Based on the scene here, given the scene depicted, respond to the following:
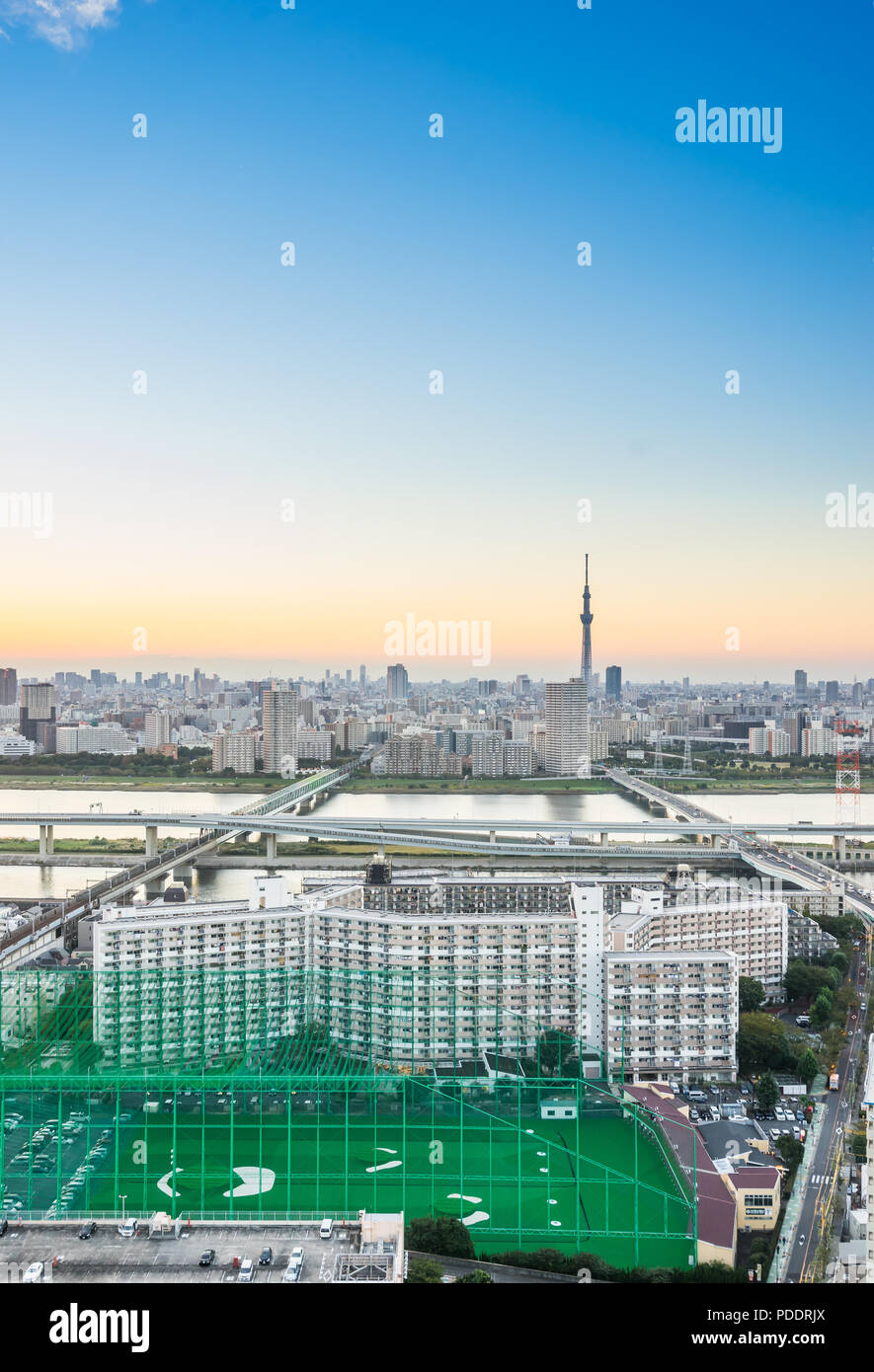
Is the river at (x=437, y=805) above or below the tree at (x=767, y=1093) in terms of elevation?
above

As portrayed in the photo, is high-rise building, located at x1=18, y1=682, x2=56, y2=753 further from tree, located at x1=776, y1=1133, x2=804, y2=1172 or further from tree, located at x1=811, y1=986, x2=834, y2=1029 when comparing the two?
tree, located at x1=776, y1=1133, x2=804, y2=1172

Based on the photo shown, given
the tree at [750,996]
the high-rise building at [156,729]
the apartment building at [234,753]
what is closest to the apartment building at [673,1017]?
the tree at [750,996]

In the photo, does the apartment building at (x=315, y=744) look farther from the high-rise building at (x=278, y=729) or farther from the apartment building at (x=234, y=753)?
the apartment building at (x=234, y=753)

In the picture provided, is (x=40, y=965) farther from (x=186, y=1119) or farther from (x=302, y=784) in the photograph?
(x=302, y=784)

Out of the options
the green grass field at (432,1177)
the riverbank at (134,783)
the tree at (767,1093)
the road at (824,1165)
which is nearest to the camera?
the road at (824,1165)

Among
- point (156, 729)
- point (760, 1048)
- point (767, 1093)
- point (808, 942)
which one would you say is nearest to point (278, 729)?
point (156, 729)

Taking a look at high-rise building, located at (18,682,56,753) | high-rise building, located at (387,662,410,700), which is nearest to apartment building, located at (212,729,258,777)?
high-rise building, located at (18,682,56,753)

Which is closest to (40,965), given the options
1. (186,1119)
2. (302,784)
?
(186,1119)

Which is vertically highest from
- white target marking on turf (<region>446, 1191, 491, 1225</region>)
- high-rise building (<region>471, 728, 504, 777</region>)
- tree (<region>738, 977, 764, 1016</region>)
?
high-rise building (<region>471, 728, 504, 777</region>)
